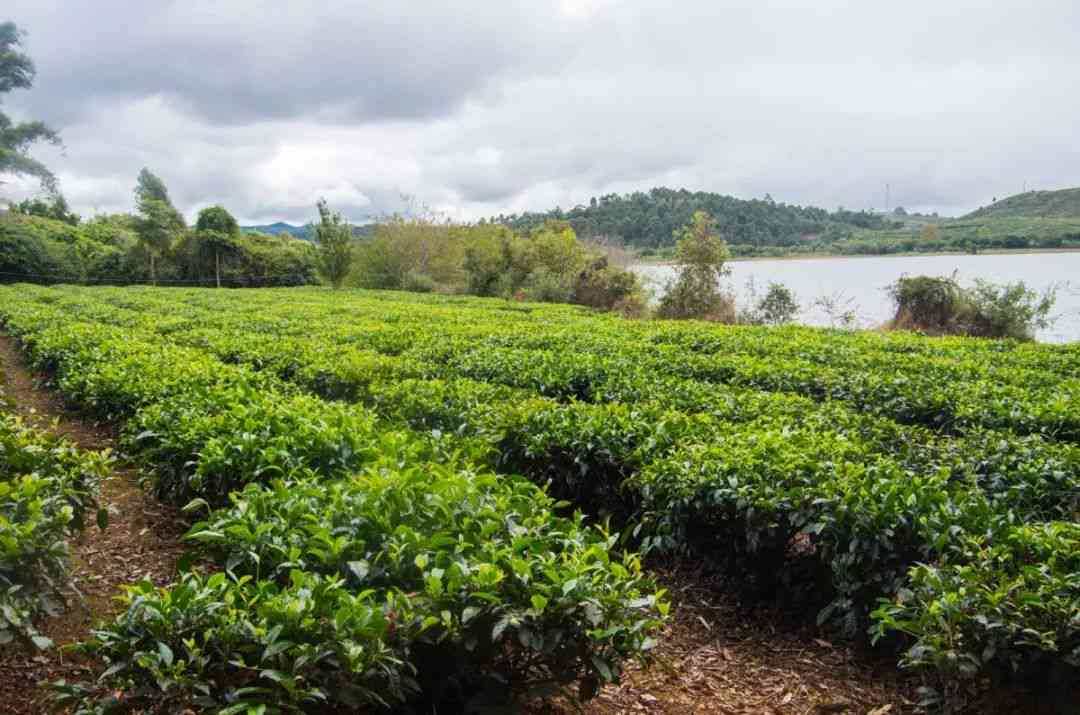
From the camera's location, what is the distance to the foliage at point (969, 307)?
2028cm

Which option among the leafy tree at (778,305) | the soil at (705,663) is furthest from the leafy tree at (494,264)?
the soil at (705,663)

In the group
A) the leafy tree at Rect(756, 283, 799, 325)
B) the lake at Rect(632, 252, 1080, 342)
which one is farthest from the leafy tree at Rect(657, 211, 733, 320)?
the leafy tree at Rect(756, 283, 799, 325)

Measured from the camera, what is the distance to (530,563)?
263 centimetres

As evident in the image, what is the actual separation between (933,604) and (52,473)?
14.0ft

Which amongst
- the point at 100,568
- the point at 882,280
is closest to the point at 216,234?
the point at 882,280

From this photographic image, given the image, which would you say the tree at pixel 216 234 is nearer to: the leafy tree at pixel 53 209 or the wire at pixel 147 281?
the wire at pixel 147 281

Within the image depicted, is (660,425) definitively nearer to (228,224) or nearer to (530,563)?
(530,563)

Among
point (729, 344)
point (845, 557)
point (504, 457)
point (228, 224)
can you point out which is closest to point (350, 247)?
point (228, 224)

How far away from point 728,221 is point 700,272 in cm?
2024

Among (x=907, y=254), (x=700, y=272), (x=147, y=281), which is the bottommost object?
(x=700, y=272)

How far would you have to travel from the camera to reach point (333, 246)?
38969 mm

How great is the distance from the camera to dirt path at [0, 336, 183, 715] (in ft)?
10.3

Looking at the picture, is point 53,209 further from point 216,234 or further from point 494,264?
point 494,264

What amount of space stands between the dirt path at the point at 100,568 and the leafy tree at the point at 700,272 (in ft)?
67.3
